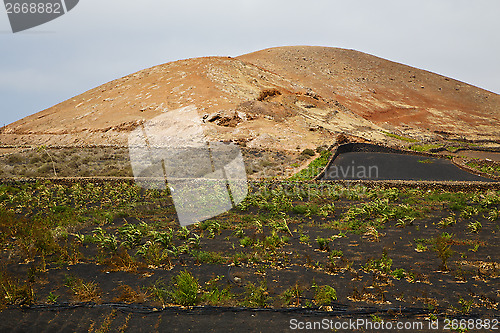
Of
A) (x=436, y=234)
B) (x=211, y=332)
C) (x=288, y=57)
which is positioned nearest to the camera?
(x=211, y=332)

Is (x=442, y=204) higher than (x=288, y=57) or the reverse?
the reverse

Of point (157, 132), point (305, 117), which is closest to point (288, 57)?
point (305, 117)

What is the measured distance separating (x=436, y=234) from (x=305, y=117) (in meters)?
33.1

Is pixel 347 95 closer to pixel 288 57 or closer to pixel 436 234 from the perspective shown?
pixel 288 57

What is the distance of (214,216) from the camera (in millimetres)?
15352

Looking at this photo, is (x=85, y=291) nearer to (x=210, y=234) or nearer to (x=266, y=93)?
(x=210, y=234)

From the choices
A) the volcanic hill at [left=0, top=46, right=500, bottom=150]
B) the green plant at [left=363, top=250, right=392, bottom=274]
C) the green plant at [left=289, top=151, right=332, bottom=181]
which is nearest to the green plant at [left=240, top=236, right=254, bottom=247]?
the green plant at [left=363, top=250, right=392, bottom=274]

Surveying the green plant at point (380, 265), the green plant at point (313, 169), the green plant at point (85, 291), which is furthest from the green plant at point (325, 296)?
the green plant at point (313, 169)

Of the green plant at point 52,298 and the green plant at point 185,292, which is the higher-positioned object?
the green plant at point 52,298

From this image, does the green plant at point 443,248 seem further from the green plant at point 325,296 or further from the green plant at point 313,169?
the green plant at point 313,169

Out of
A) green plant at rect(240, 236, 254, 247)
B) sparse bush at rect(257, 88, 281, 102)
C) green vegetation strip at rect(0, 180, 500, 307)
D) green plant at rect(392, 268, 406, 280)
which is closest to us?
green vegetation strip at rect(0, 180, 500, 307)

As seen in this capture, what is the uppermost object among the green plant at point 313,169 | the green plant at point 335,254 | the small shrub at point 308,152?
the green plant at point 335,254

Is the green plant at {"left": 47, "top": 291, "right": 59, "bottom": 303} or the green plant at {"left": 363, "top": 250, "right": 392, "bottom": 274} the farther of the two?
the green plant at {"left": 363, "top": 250, "right": 392, "bottom": 274}

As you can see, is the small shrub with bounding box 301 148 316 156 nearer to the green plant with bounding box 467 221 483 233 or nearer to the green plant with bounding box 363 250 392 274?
the green plant with bounding box 467 221 483 233
